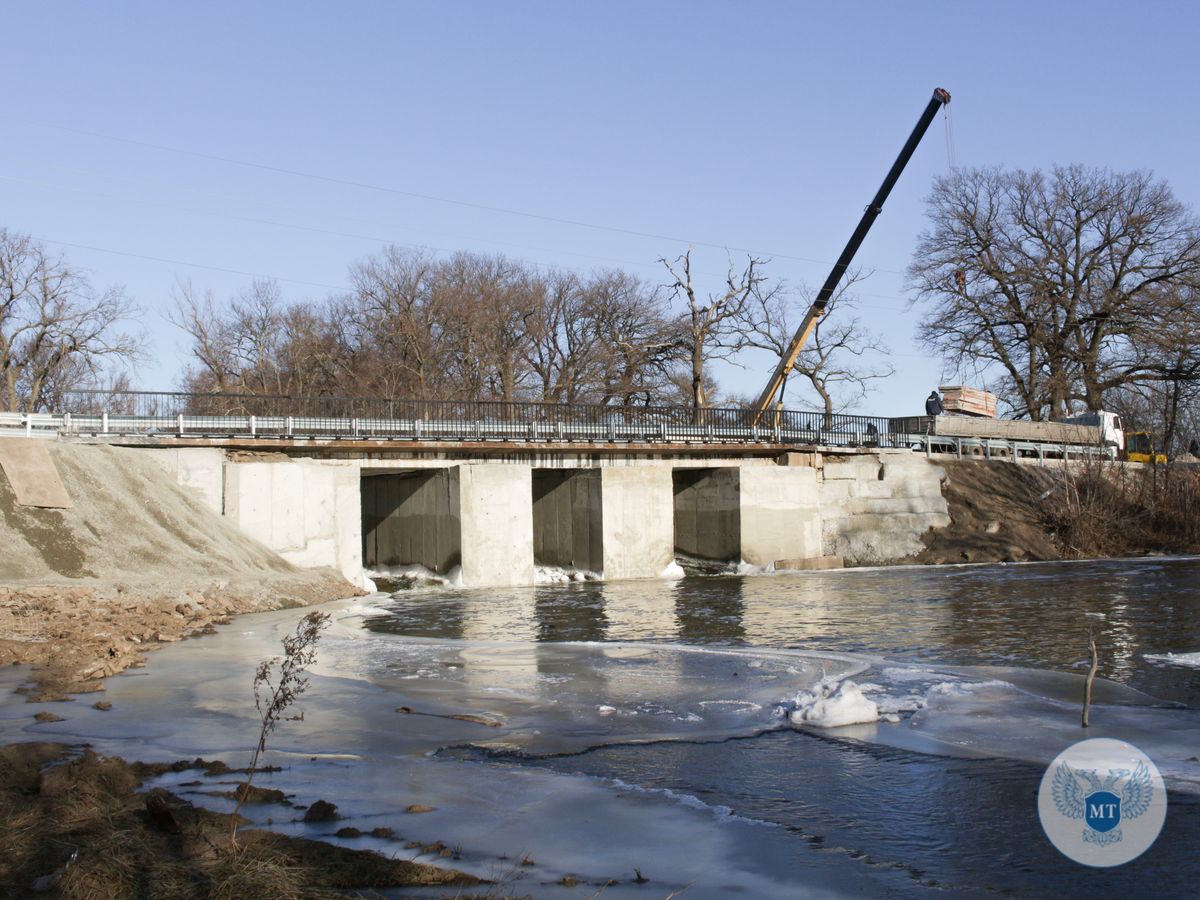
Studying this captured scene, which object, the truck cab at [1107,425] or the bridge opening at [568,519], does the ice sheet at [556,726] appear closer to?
the bridge opening at [568,519]

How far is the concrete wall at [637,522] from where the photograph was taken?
3766 centimetres

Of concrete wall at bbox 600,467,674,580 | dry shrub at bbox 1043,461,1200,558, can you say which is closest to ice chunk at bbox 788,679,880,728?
concrete wall at bbox 600,467,674,580

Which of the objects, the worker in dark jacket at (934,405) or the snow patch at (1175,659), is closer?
the snow patch at (1175,659)

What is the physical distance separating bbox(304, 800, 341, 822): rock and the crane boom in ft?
141

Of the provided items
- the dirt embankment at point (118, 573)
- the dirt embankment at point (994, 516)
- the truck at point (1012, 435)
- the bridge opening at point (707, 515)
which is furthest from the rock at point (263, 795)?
the truck at point (1012, 435)

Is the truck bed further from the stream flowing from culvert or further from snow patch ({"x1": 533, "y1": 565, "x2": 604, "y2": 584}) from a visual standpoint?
the stream flowing from culvert

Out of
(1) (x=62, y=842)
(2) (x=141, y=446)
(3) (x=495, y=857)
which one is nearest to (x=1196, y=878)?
(3) (x=495, y=857)

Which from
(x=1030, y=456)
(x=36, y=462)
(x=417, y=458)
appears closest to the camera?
(x=36, y=462)

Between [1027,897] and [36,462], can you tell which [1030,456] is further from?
[1027,897]

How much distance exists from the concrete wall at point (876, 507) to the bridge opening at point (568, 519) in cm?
940

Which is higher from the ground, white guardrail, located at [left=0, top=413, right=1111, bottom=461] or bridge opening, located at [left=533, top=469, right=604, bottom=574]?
white guardrail, located at [left=0, top=413, right=1111, bottom=461]

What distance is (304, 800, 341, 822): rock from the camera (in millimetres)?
7285

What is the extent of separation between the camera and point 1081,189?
2299 inches

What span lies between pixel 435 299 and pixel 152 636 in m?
48.3
